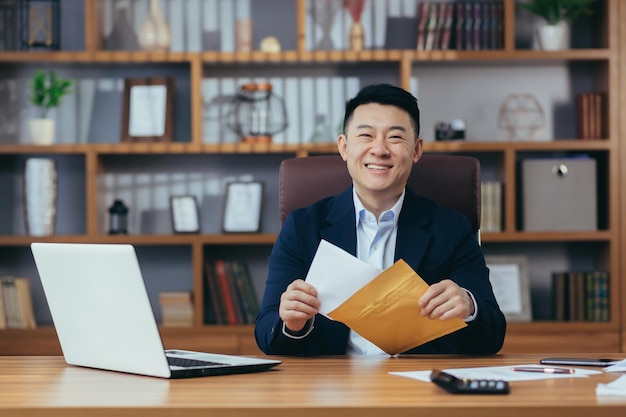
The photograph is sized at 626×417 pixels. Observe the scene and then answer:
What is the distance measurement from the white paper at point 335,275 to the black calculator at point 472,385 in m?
0.31

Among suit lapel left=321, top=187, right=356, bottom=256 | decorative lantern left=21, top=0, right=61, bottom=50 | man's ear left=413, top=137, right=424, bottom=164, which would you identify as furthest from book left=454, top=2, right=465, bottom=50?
suit lapel left=321, top=187, right=356, bottom=256

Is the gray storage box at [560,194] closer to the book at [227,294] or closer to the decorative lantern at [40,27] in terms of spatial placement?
the book at [227,294]

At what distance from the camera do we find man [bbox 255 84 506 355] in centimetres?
208

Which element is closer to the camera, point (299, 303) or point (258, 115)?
point (299, 303)

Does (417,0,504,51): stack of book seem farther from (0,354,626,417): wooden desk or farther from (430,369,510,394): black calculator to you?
(430,369,510,394): black calculator

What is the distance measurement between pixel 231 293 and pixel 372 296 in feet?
8.01

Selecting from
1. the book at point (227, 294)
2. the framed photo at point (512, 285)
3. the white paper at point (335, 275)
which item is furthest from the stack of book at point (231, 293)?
the white paper at point (335, 275)

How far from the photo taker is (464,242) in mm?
2148

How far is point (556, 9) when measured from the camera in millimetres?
3922

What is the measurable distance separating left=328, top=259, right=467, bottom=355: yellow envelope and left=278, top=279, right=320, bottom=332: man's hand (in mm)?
67

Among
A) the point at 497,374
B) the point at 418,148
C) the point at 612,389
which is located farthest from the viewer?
the point at 418,148

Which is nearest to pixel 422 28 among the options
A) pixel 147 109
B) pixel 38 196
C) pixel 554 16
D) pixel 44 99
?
pixel 554 16

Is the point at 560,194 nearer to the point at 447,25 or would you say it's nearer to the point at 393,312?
the point at 447,25

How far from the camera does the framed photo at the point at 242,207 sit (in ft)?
13.2
